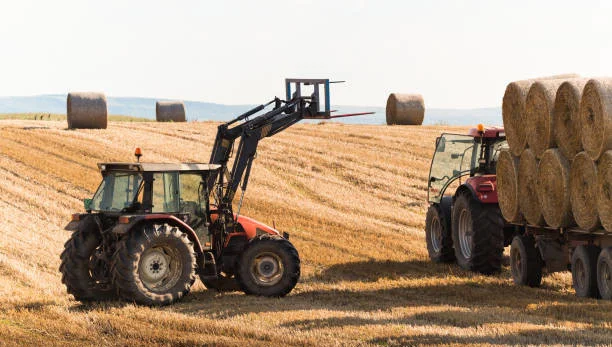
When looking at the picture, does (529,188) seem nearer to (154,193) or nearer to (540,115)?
(540,115)

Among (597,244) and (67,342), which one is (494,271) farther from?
(67,342)

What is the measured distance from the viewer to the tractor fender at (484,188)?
14.7 metres

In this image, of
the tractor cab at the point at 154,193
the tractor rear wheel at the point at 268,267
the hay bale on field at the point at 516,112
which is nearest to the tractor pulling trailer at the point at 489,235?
the hay bale on field at the point at 516,112

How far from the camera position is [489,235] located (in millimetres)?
14531

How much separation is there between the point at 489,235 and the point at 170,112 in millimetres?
24562

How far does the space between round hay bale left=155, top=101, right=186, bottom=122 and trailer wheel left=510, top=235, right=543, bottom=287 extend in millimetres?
24787

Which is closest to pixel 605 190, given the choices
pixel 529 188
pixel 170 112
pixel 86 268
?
pixel 529 188

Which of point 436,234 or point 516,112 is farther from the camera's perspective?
point 436,234

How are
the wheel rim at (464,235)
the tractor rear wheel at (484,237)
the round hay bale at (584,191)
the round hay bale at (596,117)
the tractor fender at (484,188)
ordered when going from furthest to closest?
1. the wheel rim at (464,235)
2. the tractor fender at (484,188)
3. the tractor rear wheel at (484,237)
4. the round hay bale at (584,191)
5. the round hay bale at (596,117)

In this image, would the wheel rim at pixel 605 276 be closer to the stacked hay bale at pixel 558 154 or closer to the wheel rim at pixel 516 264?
the stacked hay bale at pixel 558 154

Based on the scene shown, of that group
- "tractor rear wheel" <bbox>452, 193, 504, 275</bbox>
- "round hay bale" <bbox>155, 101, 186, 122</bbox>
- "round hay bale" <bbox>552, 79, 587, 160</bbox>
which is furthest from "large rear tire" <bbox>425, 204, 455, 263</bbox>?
"round hay bale" <bbox>155, 101, 186, 122</bbox>

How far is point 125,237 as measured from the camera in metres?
11.2

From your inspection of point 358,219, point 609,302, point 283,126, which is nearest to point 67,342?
point 283,126

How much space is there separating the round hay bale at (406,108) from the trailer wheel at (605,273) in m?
24.5
